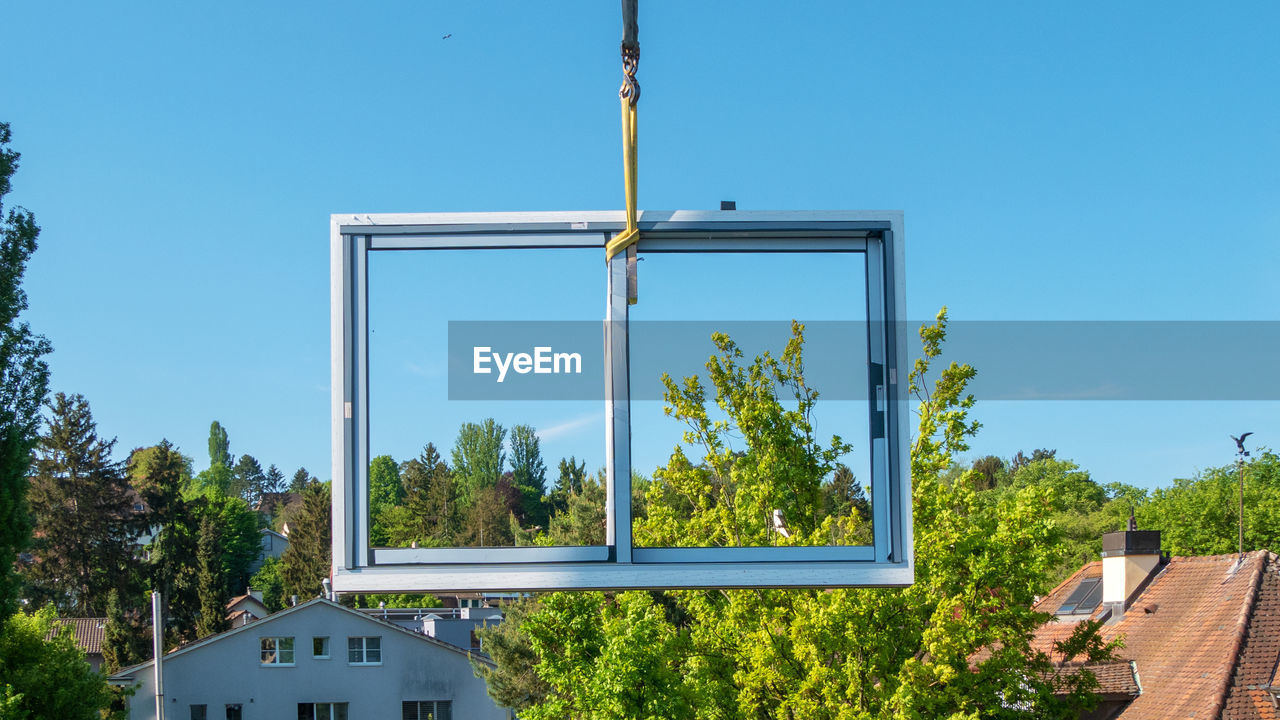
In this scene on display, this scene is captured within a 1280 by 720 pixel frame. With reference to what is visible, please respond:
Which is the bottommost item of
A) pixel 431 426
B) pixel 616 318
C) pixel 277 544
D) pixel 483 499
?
pixel 277 544

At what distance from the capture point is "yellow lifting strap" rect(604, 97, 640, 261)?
9.87 feet

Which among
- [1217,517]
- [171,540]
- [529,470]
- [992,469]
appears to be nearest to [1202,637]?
[529,470]

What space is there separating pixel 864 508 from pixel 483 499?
3.73 feet

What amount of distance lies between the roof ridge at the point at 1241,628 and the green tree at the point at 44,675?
18.1 meters

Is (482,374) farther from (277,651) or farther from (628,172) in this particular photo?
(277,651)

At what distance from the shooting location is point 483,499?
3.43m

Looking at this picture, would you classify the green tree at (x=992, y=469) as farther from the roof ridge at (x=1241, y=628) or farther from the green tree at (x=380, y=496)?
the green tree at (x=380, y=496)

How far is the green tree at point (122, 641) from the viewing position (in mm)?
37875

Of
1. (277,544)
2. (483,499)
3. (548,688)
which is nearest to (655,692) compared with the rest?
(483,499)

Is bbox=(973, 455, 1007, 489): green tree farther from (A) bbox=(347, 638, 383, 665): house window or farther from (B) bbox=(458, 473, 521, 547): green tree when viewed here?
(B) bbox=(458, 473, 521, 547): green tree

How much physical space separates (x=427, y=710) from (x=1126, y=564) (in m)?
17.7

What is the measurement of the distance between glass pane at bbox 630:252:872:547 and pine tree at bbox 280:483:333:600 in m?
46.8

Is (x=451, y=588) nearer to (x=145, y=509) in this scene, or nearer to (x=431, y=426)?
(x=431, y=426)

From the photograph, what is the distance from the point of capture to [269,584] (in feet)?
197
